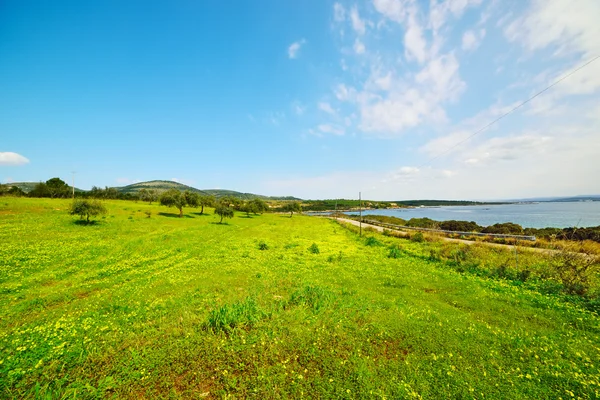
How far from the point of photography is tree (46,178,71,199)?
98.5 m

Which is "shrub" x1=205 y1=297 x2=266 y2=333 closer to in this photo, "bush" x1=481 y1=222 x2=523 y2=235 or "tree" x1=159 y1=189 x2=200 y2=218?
"bush" x1=481 y1=222 x2=523 y2=235

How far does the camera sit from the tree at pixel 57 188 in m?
98.5

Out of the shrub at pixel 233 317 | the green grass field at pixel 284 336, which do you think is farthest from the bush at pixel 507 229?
Answer: the shrub at pixel 233 317

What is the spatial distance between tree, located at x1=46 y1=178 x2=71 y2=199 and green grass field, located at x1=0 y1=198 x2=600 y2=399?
11611 cm

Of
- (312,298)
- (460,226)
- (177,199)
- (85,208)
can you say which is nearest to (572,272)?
(312,298)

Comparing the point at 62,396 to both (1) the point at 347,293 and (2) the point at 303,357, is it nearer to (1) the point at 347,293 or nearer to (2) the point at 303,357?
(2) the point at 303,357

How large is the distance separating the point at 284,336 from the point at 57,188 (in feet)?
477

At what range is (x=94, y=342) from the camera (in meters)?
8.30

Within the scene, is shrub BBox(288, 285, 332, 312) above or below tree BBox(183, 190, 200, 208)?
below

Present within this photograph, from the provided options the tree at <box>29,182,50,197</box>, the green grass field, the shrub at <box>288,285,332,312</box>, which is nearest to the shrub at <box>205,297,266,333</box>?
the green grass field

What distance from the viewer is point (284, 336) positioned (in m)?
8.99

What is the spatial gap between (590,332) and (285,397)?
43.3ft

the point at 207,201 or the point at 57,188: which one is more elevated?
the point at 57,188

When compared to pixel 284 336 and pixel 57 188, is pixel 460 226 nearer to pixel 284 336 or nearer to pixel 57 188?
pixel 284 336
